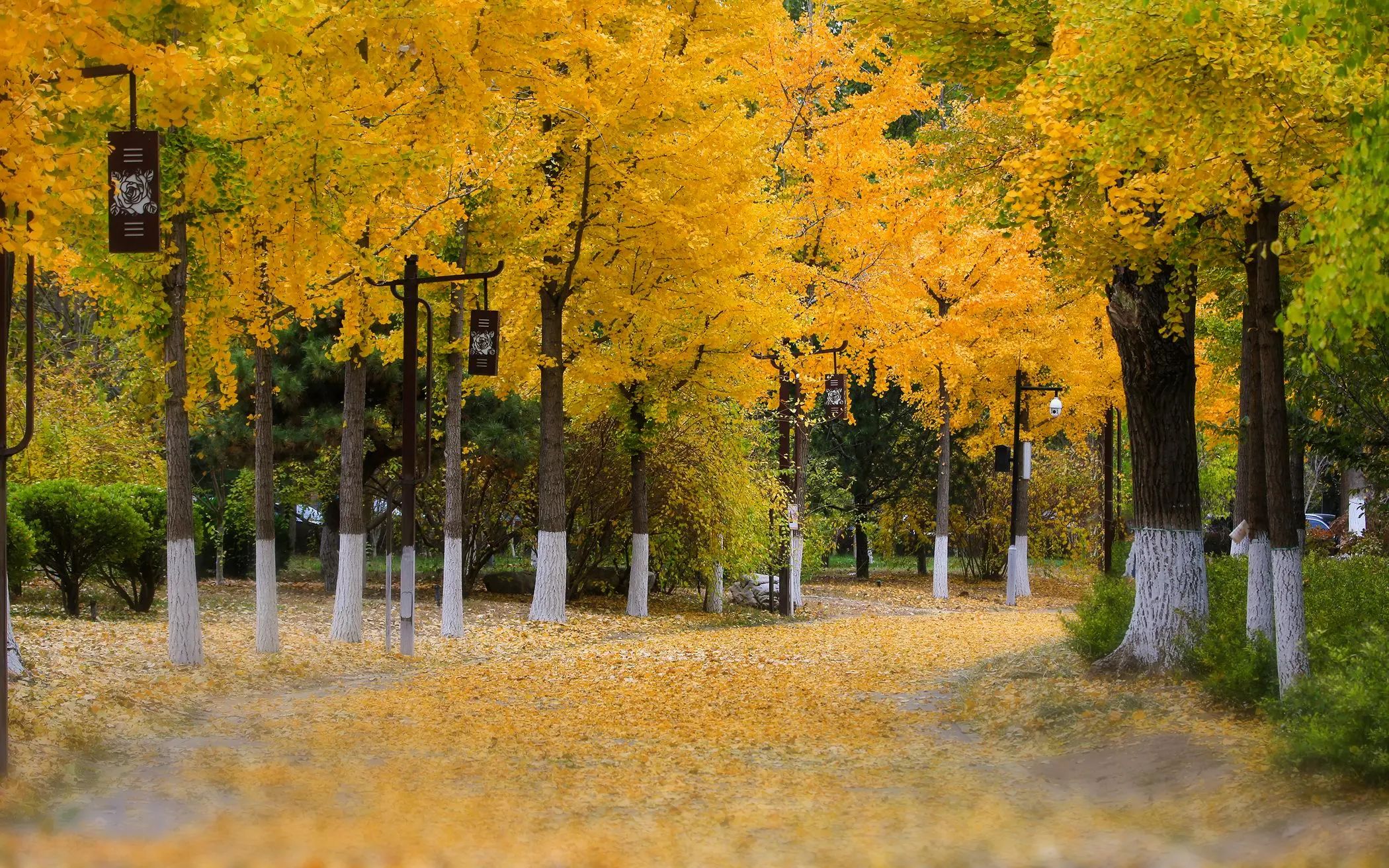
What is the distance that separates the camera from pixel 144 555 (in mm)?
18828

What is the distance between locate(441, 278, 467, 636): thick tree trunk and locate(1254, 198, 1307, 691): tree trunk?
35.5 ft

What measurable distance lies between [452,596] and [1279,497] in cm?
1152

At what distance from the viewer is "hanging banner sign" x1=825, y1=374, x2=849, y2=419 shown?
81.8 feet

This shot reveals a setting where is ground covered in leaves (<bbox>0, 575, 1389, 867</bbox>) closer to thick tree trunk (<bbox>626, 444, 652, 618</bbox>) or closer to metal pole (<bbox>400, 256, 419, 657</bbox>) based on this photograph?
Result: metal pole (<bbox>400, 256, 419, 657</bbox>)

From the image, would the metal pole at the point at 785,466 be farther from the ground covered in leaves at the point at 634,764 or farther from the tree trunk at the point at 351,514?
the tree trunk at the point at 351,514

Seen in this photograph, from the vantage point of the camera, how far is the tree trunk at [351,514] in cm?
1593

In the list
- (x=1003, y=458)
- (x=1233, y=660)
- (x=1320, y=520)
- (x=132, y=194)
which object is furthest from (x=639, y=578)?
(x=1320, y=520)

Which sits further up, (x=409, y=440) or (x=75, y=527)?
(x=409, y=440)

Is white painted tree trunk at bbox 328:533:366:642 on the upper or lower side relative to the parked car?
lower

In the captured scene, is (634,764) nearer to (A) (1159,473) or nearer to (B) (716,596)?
(A) (1159,473)

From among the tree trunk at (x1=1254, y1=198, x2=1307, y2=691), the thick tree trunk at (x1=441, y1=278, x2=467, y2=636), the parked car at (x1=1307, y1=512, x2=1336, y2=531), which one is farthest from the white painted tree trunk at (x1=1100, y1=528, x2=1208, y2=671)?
the parked car at (x1=1307, y1=512, x2=1336, y2=531)

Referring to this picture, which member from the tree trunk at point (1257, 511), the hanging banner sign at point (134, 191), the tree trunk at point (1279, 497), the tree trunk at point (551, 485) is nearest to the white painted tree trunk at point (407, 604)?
the tree trunk at point (551, 485)

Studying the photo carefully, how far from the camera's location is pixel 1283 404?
9594mm

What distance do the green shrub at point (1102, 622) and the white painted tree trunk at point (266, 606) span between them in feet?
26.3
